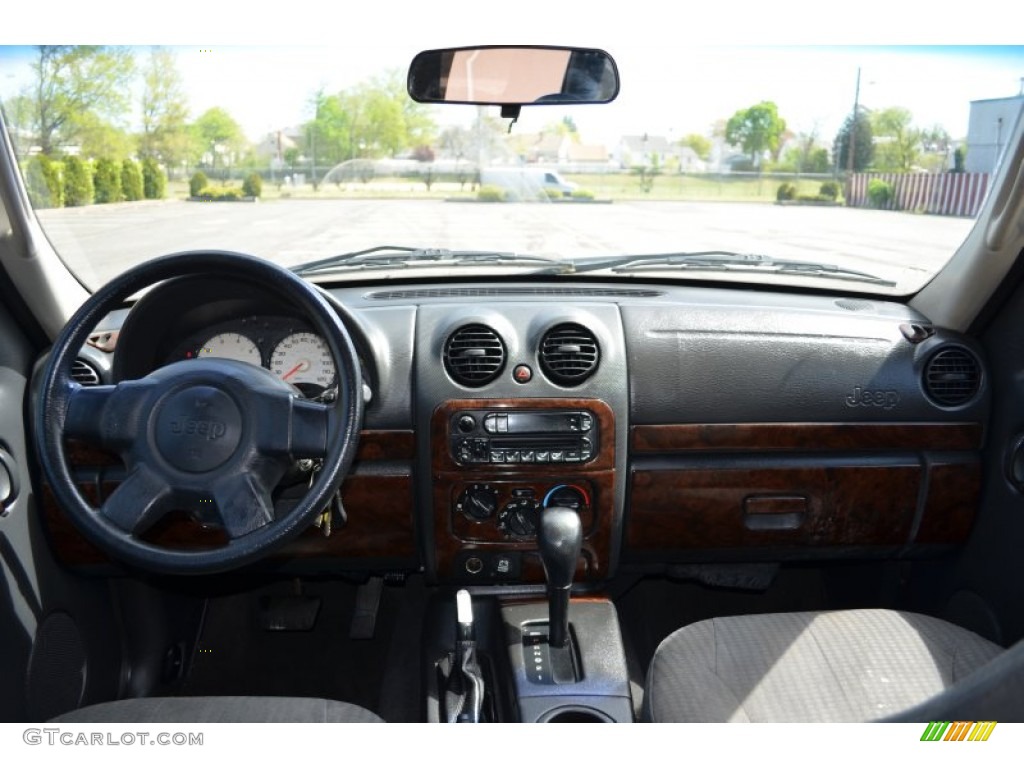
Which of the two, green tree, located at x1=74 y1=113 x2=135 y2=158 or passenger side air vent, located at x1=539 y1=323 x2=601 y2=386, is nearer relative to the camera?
passenger side air vent, located at x1=539 y1=323 x2=601 y2=386

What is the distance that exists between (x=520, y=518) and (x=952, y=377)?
1.49m

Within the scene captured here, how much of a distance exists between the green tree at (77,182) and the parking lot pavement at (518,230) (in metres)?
0.06

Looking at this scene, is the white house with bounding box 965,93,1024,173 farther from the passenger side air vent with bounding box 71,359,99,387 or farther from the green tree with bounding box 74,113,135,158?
the green tree with bounding box 74,113,135,158

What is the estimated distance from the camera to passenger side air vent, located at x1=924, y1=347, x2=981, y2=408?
2.99m

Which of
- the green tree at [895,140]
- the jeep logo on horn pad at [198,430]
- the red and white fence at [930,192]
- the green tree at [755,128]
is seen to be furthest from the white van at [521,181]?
the jeep logo on horn pad at [198,430]

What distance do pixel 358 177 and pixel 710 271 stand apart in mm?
1480

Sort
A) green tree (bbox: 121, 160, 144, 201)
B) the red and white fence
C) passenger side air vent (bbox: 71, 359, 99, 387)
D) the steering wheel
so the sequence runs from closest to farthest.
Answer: the steering wheel < passenger side air vent (bbox: 71, 359, 99, 387) < the red and white fence < green tree (bbox: 121, 160, 144, 201)

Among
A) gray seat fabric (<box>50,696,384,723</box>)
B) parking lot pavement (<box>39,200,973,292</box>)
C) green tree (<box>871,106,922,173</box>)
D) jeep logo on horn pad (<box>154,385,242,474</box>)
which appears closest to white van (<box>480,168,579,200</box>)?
parking lot pavement (<box>39,200,973,292</box>)

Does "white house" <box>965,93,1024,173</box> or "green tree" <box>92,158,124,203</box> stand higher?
"white house" <box>965,93,1024,173</box>

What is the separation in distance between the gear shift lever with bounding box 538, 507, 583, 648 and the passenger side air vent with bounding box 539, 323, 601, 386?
16.2 inches

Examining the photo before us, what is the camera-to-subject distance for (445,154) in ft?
11.9

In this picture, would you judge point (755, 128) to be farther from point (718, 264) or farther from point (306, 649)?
point (306, 649)

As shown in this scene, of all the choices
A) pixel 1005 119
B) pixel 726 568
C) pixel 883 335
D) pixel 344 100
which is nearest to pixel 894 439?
pixel 883 335
